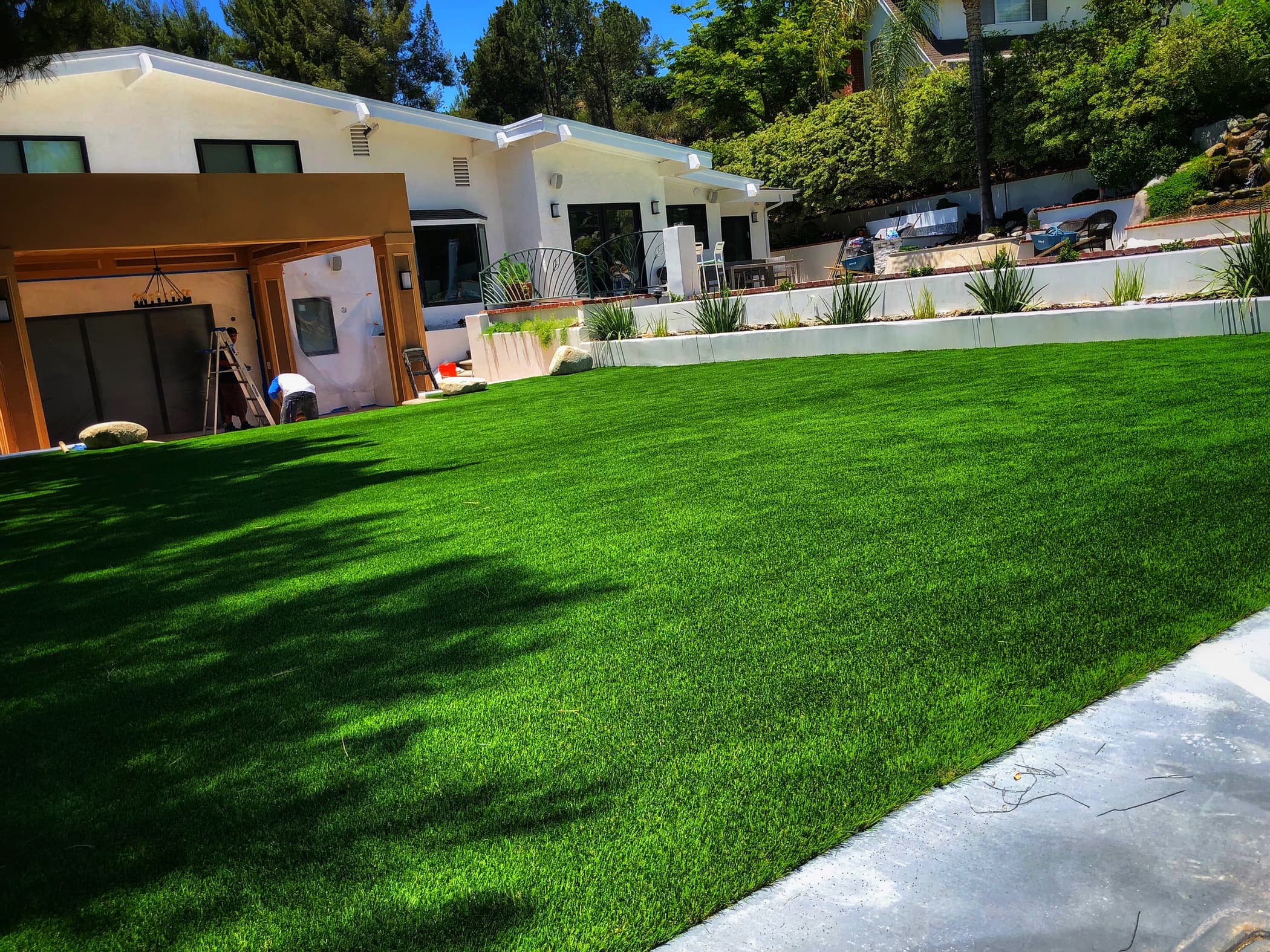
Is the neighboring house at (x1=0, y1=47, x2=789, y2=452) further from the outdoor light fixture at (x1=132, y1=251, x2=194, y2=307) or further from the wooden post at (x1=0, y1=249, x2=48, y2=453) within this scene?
the outdoor light fixture at (x1=132, y1=251, x2=194, y2=307)

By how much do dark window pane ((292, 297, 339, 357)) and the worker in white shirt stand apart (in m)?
3.05

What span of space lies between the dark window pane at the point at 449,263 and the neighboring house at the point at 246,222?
0.15 feet

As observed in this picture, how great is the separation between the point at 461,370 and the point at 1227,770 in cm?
1718

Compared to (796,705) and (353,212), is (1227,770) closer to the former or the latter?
(796,705)

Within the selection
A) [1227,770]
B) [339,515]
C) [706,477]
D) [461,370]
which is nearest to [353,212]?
[461,370]

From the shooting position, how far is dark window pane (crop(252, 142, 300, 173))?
18.1m

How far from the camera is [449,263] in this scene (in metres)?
20.6

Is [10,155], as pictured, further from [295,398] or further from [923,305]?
[923,305]

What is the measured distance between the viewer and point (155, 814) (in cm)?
252

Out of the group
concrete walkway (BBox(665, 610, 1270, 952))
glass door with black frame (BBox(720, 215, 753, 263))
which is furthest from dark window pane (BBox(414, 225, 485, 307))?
concrete walkway (BBox(665, 610, 1270, 952))

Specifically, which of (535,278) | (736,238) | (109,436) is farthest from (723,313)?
(736,238)

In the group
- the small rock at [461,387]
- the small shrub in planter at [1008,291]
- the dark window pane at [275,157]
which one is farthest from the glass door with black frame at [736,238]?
the small shrub in planter at [1008,291]

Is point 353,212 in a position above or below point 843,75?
below

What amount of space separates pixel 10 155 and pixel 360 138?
6216mm
